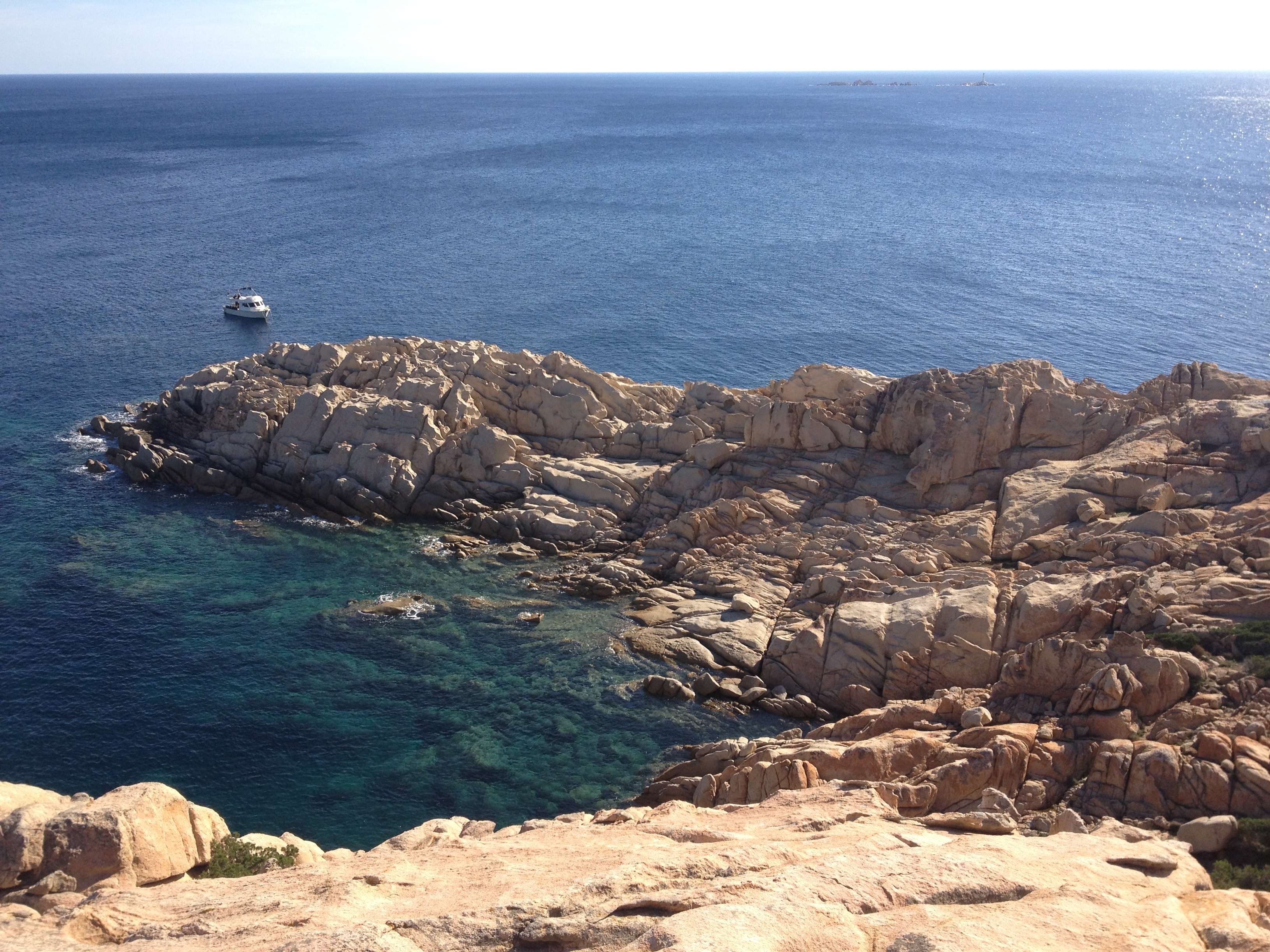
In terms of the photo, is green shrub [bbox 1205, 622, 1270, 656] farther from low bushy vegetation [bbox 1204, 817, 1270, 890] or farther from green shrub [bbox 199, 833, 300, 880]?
green shrub [bbox 199, 833, 300, 880]

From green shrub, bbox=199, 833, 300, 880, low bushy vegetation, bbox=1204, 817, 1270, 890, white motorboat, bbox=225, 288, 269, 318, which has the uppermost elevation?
white motorboat, bbox=225, 288, 269, 318

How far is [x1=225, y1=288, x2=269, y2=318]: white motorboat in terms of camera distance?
109250mm

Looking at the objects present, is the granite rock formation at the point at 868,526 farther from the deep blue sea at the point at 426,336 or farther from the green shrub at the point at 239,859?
the green shrub at the point at 239,859

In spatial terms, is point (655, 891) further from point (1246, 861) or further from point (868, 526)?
point (868, 526)

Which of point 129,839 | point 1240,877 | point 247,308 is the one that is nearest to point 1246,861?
point 1240,877

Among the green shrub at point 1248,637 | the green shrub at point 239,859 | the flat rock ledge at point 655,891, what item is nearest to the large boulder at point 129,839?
the flat rock ledge at point 655,891

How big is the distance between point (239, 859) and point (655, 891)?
14.6 m

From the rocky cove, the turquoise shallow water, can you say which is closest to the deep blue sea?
the turquoise shallow water

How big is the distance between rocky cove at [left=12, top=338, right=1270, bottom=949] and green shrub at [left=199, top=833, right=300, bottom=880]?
43cm

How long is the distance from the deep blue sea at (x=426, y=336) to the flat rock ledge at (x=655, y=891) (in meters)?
14.3

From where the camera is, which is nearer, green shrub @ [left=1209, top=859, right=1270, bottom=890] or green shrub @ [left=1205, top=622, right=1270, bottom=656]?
green shrub @ [left=1209, top=859, right=1270, bottom=890]

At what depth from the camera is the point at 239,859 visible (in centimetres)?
2880

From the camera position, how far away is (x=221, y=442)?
73.0m

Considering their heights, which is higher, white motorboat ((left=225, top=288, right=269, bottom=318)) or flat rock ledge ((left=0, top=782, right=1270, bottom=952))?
white motorboat ((left=225, top=288, right=269, bottom=318))
